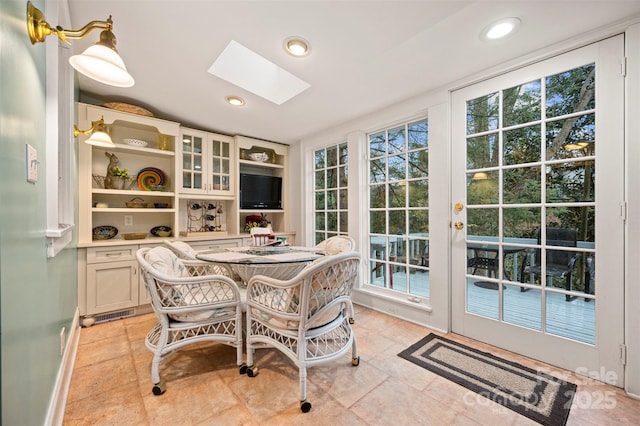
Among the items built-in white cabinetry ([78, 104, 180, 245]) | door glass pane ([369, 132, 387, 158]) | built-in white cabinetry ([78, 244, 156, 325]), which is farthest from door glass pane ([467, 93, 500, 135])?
built-in white cabinetry ([78, 244, 156, 325])

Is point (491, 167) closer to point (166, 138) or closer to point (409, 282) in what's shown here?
point (409, 282)

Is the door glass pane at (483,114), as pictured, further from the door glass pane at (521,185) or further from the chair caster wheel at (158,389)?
the chair caster wheel at (158,389)

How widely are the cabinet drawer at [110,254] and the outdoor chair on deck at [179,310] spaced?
1.26 meters

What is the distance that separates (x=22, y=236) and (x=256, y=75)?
241cm

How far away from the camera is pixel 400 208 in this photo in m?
2.89

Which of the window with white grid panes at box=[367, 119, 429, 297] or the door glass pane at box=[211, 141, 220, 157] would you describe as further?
the door glass pane at box=[211, 141, 220, 157]

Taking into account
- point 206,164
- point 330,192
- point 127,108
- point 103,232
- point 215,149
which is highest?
point 127,108

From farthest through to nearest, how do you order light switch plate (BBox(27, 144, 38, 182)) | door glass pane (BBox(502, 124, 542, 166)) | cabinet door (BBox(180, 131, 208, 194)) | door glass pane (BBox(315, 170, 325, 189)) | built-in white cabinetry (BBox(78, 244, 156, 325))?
1. door glass pane (BBox(315, 170, 325, 189))
2. cabinet door (BBox(180, 131, 208, 194))
3. built-in white cabinetry (BBox(78, 244, 156, 325))
4. door glass pane (BBox(502, 124, 542, 166))
5. light switch plate (BBox(27, 144, 38, 182))

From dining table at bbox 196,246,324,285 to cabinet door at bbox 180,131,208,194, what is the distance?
1545mm

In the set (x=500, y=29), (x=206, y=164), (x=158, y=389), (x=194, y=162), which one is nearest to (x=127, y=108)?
(x=194, y=162)

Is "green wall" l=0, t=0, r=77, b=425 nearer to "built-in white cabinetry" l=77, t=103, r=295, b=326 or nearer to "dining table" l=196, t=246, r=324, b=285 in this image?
"dining table" l=196, t=246, r=324, b=285

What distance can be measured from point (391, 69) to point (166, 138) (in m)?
2.86

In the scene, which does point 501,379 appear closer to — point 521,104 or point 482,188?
point 482,188

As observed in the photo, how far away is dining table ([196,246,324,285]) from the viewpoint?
6.38 feet
